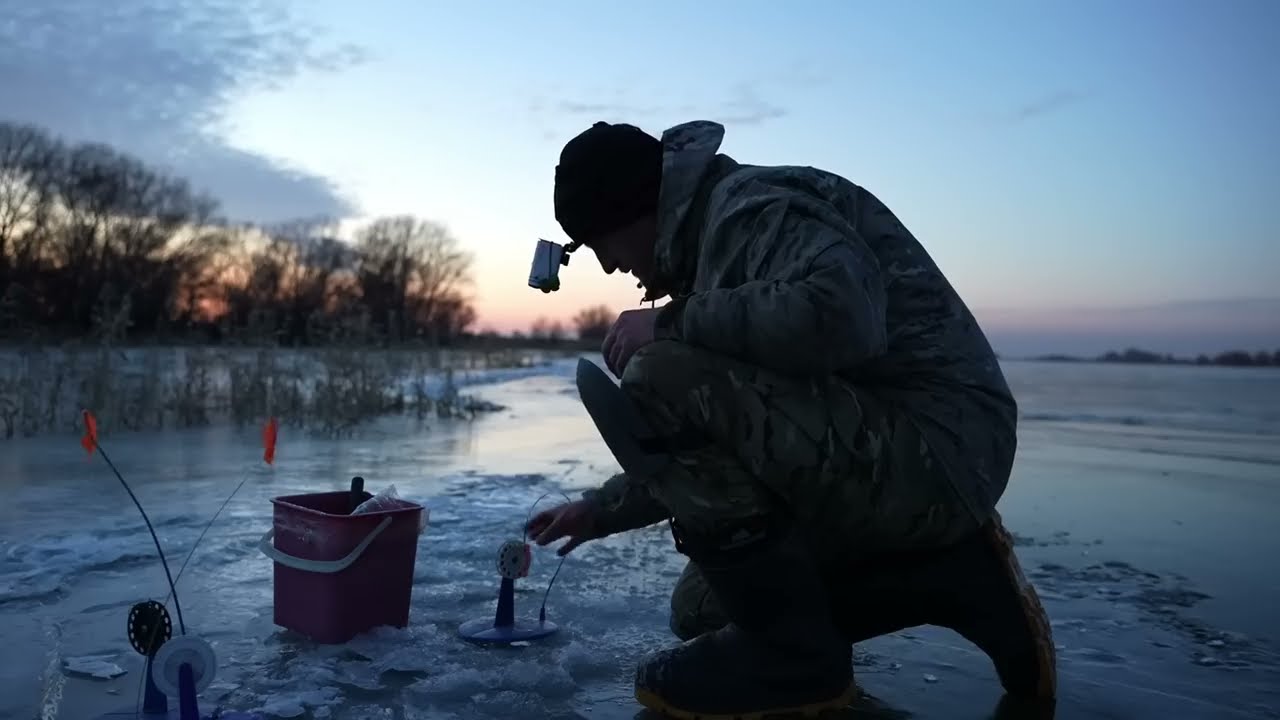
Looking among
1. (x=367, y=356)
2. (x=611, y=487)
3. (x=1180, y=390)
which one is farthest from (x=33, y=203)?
(x=611, y=487)

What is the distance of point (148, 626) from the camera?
172 cm

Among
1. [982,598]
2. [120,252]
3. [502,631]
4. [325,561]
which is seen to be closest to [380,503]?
[325,561]

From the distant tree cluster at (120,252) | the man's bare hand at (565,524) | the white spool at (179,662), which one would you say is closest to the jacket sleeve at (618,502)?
the man's bare hand at (565,524)

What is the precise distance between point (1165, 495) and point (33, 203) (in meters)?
37.6

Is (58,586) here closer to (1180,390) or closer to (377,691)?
(377,691)

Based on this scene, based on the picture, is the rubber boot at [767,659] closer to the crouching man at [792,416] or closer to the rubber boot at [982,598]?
the crouching man at [792,416]

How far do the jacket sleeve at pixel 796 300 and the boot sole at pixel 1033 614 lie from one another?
614 mm

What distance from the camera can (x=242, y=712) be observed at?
1891 mm

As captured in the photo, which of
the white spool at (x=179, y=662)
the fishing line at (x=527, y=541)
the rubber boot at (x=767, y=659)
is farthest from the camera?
the fishing line at (x=527, y=541)

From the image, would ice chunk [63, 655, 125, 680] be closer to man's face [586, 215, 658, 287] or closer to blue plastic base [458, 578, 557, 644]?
blue plastic base [458, 578, 557, 644]

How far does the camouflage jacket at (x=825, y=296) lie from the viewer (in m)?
1.74

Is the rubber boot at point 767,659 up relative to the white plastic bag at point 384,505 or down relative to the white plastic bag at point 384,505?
down

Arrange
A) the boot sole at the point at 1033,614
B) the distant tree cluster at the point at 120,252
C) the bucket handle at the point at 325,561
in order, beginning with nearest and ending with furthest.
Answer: the boot sole at the point at 1033,614, the bucket handle at the point at 325,561, the distant tree cluster at the point at 120,252

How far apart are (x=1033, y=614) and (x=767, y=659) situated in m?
0.60
